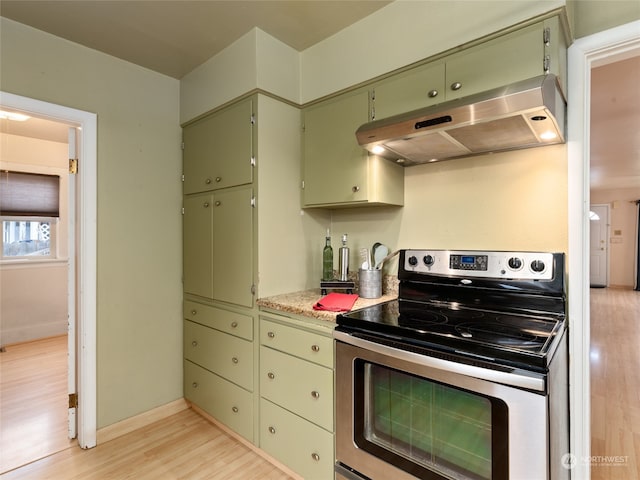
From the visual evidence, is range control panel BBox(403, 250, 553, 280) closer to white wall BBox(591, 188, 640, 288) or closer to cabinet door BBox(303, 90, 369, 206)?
cabinet door BBox(303, 90, 369, 206)

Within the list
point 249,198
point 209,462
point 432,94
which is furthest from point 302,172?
point 209,462

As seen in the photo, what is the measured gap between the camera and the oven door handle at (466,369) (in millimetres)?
949

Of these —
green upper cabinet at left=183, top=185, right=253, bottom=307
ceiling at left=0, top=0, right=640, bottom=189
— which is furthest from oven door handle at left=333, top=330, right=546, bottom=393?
ceiling at left=0, top=0, right=640, bottom=189

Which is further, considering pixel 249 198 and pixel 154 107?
pixel 154 107

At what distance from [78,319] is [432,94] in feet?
7.62

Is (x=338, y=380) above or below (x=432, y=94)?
below

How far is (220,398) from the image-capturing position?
2137 mm

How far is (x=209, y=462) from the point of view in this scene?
1.88m

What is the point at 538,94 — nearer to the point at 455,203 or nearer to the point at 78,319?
the point at 455,203

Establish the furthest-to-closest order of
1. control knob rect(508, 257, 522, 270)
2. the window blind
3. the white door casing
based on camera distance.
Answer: the white door casing, the window blind, control knob rect(508, 257, 522, 270)

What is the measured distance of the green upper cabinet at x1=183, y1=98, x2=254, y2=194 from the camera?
1989mm

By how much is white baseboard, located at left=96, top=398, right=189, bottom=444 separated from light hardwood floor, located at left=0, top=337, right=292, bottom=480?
31 millimetres

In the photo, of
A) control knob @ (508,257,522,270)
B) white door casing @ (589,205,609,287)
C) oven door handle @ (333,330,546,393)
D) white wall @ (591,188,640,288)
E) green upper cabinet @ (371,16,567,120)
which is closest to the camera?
oven door handle @ (333,330,546,393)

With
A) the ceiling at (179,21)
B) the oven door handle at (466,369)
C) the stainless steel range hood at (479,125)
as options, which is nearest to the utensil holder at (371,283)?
the oven door handle at (466,369)
